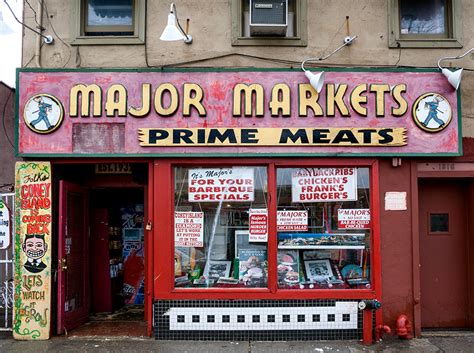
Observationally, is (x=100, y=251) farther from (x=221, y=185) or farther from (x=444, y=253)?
(x=444, y=253)

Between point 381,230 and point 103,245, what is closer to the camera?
point 381,230

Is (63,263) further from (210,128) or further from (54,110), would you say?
(210,128)

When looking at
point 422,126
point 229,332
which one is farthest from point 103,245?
point 422,126

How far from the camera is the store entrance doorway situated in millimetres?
7555

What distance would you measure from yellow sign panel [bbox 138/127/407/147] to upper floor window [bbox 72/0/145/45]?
1.48 metres

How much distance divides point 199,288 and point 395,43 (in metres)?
4.51

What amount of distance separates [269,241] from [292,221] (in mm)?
446

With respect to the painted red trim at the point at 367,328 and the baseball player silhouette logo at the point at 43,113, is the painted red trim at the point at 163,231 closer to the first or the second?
the baseball player silhouette logo at the point at 43,113

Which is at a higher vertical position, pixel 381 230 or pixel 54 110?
pixel 54 110

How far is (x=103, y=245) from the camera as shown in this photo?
880cm

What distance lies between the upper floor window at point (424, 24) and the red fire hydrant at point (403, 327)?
153 inches

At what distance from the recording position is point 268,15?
716cm

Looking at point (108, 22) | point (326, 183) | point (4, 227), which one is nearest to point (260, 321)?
point (326, 183)

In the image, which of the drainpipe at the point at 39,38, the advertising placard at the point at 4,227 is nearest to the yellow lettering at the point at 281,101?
the drainpipe at the point at 39,38
